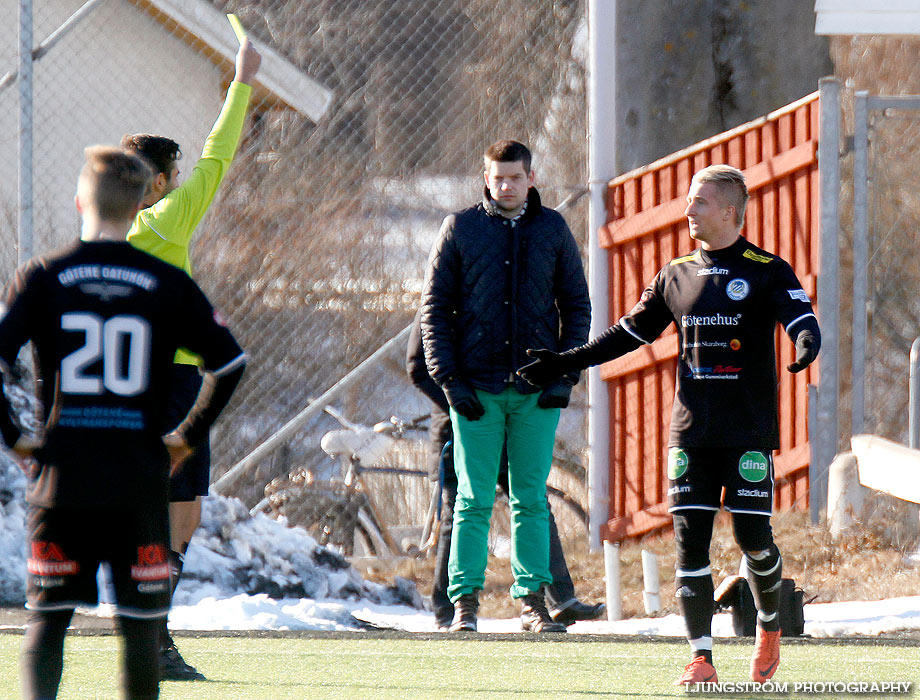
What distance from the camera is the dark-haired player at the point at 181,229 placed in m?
4.51

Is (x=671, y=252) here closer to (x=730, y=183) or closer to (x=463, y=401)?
(x=463, y=401)

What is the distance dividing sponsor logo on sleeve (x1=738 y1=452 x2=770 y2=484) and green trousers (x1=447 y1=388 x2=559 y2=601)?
4.88ft

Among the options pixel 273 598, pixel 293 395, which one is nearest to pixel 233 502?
pixel 273 598

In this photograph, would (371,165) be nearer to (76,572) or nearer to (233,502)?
(233,502)

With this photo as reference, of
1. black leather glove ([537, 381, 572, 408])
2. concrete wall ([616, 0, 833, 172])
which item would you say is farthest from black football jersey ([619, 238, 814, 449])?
concrete wall ([616, 0, 833, 172])

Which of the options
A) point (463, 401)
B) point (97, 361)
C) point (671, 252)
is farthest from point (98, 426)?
point (671, 252)

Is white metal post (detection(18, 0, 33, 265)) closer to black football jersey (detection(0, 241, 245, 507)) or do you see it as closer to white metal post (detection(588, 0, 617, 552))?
white metal post (detection(588, 0, 617, 552))

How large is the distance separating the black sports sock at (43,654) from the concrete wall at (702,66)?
6.61 metres

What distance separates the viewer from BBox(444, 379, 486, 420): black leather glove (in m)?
5.51

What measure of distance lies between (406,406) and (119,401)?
725 cm

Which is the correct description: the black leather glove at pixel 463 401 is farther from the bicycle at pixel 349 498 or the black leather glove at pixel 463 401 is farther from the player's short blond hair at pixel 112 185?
the bicycle at pixel 349 498

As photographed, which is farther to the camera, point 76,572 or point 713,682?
point 713,682

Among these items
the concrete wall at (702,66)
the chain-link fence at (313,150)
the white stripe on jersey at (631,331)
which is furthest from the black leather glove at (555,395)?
the concrete wall at (702,66)

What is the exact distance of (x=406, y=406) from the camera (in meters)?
10.4
